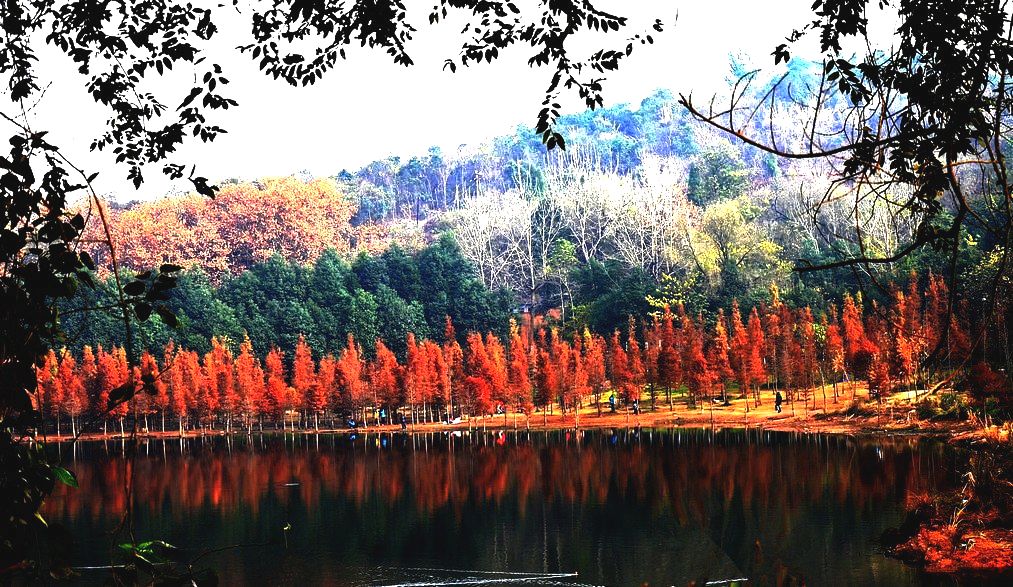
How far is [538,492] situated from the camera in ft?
90.1

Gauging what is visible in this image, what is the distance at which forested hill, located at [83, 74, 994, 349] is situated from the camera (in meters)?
51.6

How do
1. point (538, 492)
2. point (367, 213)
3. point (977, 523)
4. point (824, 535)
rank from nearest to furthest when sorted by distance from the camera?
point (977, 523) → point (824, 535) → point (538, 492) → point (367, 213)

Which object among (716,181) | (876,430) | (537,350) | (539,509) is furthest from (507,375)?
(716,181)

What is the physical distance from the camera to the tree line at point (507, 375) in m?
42.2

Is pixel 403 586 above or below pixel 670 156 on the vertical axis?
below

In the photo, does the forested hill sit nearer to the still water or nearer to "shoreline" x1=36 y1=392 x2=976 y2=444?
"shoreline" x1=36 y1=392 x2=976 y2=444

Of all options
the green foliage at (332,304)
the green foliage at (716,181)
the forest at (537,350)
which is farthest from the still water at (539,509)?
the green foliage at (716,181)

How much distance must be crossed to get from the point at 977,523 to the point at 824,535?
3326mm

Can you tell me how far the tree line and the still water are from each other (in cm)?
477

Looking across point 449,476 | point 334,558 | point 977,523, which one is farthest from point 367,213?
point 977,523

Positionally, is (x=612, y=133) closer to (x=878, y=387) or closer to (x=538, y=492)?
(x=878, y=387)

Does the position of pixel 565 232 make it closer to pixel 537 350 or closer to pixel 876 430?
pixel 537 350

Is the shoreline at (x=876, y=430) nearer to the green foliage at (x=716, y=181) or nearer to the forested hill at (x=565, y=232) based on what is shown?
the forested hill at (x=565, y=232)

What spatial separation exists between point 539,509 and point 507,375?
21.2 meters
